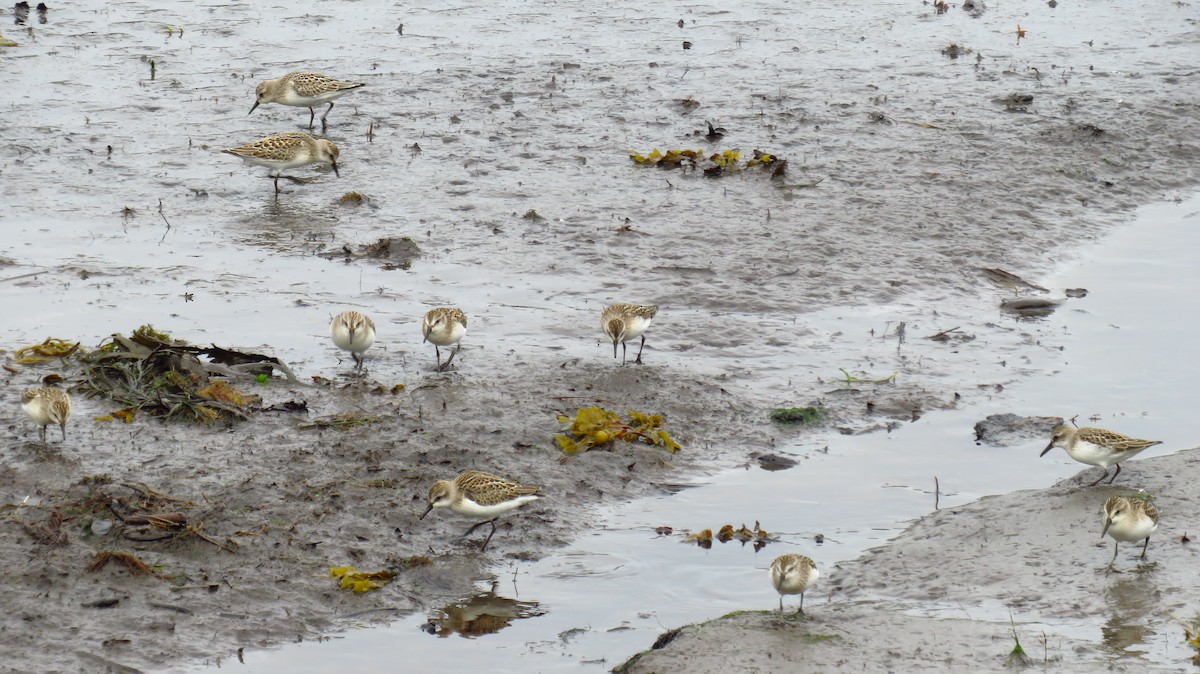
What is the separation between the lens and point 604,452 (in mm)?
10797

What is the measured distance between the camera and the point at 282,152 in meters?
15.6

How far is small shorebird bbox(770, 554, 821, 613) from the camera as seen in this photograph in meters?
8.55

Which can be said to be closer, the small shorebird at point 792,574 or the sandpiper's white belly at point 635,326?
the small shorebird at point 792,574

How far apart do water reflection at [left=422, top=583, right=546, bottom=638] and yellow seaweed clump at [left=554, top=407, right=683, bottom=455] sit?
1.92 metres

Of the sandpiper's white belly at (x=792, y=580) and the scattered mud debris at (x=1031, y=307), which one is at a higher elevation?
the scattered mud debris at (x=1031, y=307)

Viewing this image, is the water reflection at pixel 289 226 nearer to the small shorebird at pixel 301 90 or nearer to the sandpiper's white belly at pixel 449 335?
the small shorebird at pixel 301 90

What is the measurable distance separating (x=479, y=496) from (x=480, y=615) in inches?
34.0

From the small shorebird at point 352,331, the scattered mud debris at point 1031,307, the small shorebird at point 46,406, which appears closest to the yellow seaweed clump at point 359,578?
the small shorebird at point 46,406

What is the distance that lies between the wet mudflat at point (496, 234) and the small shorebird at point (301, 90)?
1.32 feet

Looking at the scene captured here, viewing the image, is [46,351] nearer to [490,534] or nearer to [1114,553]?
[490,534]

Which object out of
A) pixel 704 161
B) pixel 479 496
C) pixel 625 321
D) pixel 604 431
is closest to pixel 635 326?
pixel 625 321

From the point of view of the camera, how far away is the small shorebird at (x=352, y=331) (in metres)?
11.3

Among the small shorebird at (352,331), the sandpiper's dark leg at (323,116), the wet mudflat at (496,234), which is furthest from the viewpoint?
the sandpiper's dark leg at (323,116)

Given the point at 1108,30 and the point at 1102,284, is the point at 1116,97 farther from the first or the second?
the point at 1102,284
